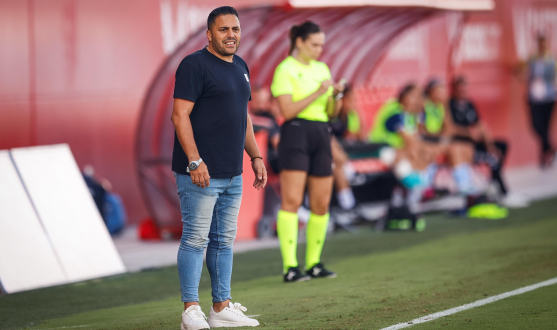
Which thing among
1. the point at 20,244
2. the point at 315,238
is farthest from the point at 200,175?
the point at 20,244

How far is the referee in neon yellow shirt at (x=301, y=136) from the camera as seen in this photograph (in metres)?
6.58

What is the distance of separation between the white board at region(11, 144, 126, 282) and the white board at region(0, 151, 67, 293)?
75mm

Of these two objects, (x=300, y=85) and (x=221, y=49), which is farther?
(x=300, y=85)

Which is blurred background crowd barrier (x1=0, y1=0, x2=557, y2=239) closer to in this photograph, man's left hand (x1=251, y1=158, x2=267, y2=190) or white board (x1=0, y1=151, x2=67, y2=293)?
white board (x1=0, y1=151, x2=67, y2=293)

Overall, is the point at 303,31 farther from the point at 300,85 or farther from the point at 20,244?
the point at 20,244

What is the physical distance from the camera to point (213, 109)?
182 inches

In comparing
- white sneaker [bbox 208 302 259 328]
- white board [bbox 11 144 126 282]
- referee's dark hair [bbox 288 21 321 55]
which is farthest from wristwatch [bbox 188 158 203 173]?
white board [bbox 11 144 126 282]

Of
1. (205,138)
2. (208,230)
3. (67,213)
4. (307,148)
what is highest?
(205,138)

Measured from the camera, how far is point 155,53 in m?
11.6

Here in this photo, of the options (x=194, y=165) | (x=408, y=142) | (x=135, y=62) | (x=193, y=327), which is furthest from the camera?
(x=135, y=62)

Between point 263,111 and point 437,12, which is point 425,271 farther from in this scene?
point 437,12

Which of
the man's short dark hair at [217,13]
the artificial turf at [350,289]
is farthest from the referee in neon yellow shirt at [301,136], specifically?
the man's short dark hair at [217,13]

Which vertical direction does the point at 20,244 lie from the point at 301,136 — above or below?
below

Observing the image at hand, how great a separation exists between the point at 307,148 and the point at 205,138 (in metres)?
2.08
